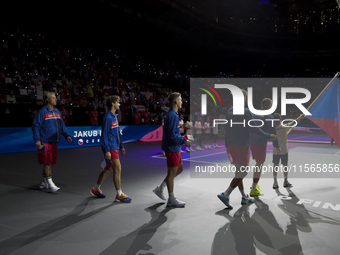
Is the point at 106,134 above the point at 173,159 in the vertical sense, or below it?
above

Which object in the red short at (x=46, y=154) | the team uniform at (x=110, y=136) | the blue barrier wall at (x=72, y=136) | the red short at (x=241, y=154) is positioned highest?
the team uniform at (x=110, y=136)

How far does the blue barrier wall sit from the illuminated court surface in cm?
622

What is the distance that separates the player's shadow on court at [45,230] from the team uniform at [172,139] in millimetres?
1453

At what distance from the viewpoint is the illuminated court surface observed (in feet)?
11.5

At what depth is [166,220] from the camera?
4492 mm

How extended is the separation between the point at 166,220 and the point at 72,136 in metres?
11.7

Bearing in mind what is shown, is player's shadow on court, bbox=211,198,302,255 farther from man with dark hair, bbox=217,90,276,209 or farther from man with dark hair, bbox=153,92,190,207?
man with dark hair, bbox=153,92,190,207

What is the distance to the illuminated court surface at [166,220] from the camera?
352 cm

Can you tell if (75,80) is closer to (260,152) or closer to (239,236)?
(260,152)

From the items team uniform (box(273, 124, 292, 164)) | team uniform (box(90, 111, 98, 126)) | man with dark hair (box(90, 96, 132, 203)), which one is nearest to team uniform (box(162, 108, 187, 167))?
man with dark hair (box(90, 96, 132, 203))

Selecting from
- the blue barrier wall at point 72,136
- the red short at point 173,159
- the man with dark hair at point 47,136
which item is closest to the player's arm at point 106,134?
the red short at point 173,159

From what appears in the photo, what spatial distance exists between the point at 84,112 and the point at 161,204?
13.0m

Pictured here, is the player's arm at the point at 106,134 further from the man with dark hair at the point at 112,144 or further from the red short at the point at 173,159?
the red short at the point at 173,159

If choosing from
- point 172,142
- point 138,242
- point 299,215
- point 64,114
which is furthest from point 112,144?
point 64,114
